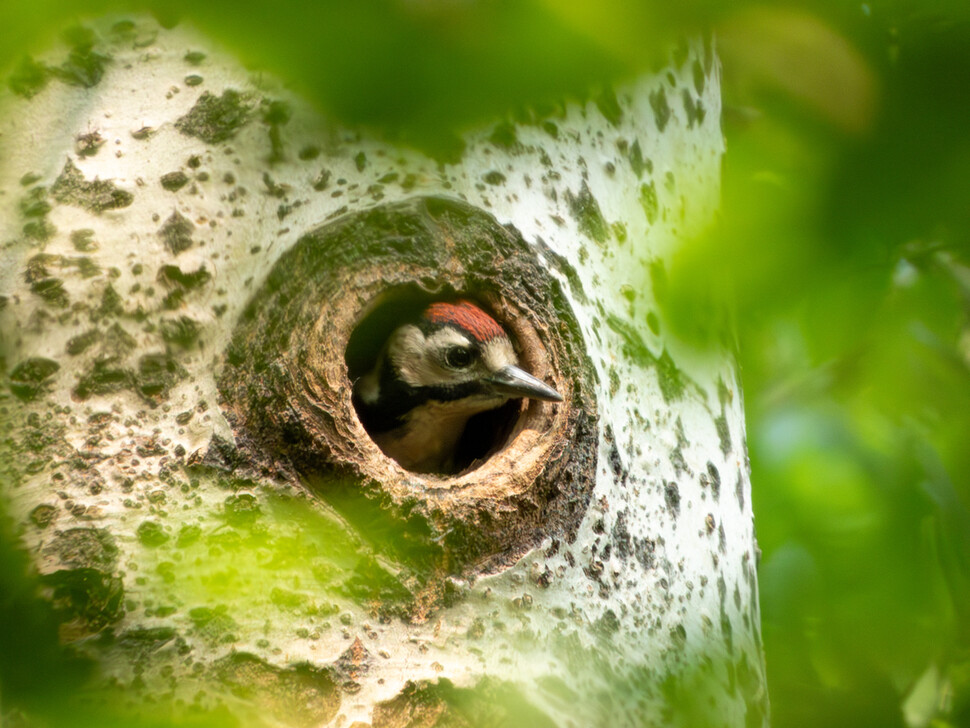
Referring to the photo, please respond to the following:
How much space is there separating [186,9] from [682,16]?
0.44 m

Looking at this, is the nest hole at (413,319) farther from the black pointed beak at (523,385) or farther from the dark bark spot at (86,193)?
the dark bark spot at (86,193)

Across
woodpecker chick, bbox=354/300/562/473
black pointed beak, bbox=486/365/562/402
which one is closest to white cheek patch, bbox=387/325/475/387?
woodpecker chick, bbox=354/300/562/473

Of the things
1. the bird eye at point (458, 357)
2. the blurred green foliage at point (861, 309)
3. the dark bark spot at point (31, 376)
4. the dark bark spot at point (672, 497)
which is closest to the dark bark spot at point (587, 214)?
the blurred green foliage at point (861, 309)

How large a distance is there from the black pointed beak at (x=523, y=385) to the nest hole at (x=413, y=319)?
60 millimetres

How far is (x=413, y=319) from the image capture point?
2.45 meters

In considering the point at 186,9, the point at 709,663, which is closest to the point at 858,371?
→ the point at 709,663

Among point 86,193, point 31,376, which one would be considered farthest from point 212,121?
point 31,376

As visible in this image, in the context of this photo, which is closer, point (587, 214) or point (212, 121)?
point (212, 121)

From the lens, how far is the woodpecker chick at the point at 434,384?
2266 mm

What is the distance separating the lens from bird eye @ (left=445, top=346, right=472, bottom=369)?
249 centimetres

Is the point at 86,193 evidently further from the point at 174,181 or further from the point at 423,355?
the point at 423,355

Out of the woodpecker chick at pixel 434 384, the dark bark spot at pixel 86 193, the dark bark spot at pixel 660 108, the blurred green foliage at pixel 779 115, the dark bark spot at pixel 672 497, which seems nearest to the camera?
the blurred green foliage at pixel 779 115

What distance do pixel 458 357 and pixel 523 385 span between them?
2.14 feet

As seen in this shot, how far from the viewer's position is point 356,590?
4.73 feet
